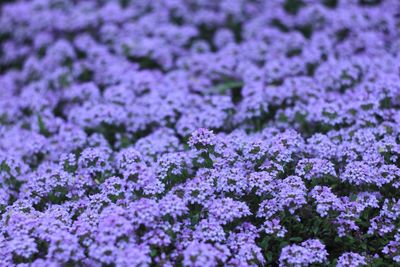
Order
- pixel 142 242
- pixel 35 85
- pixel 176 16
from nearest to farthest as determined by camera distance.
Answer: pixel 142 242 → pixel 35 85 → pixel 176 16

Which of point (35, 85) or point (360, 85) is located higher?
point (360, 85)

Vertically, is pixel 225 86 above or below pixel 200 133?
below

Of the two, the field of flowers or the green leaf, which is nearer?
the field of flowers

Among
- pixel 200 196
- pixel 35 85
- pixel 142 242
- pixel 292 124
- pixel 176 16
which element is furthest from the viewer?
pixel 176 16

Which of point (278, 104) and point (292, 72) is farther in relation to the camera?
point (292, 72)

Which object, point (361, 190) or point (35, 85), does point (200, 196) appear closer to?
point (361, 190)

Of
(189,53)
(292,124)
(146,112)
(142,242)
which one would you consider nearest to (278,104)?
(292,124)

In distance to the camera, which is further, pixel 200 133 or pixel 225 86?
pixel 225 86

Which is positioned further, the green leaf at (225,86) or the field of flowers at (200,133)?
the green leaf at (225,86)
